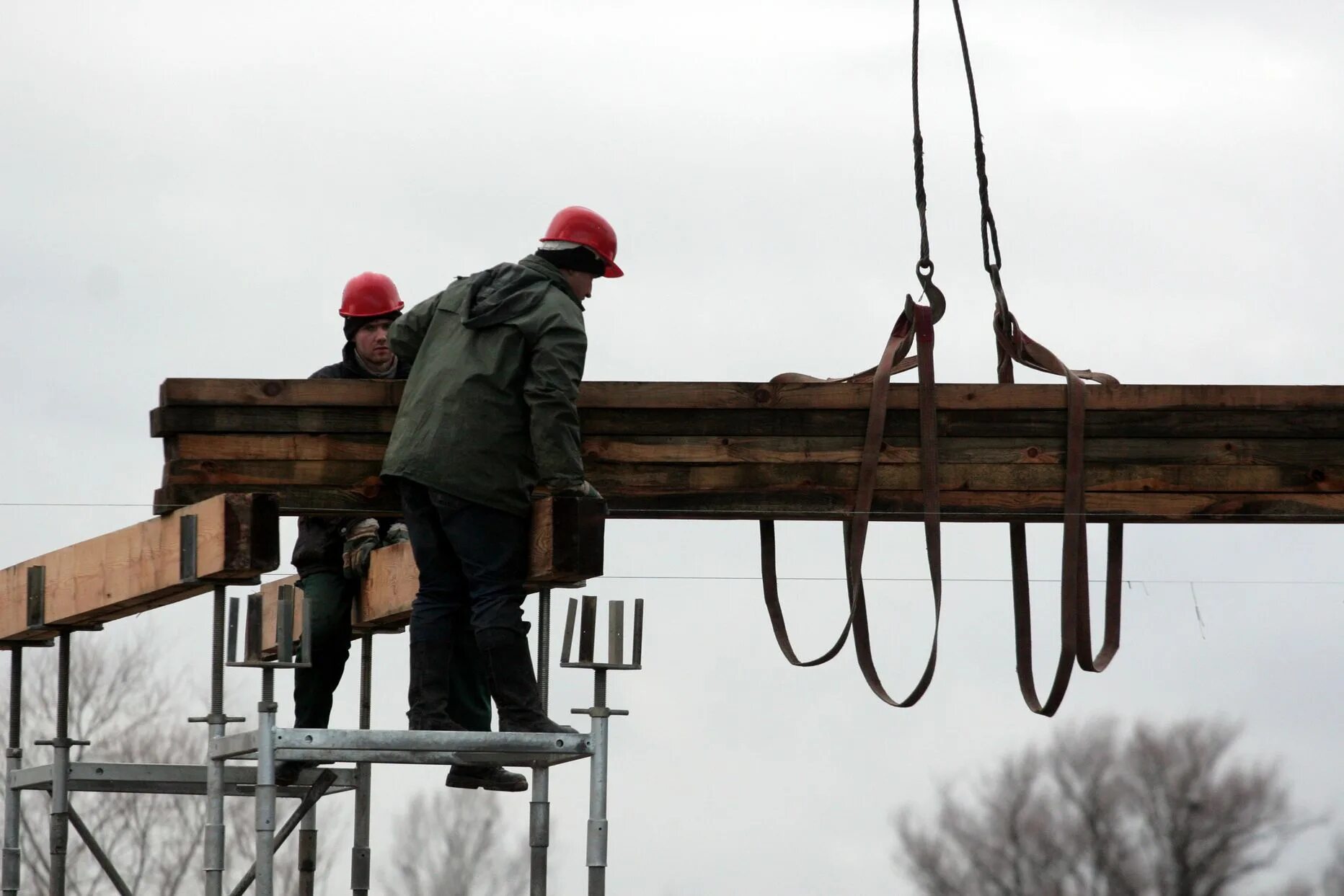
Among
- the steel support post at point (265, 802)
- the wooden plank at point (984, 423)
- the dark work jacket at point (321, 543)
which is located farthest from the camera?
the dark work jacket at point (321, 543)

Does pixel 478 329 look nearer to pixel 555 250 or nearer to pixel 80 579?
pixel 555 250

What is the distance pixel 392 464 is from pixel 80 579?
7.18 feet

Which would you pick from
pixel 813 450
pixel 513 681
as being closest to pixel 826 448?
pixel 813 450

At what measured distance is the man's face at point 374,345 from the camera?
34.4ft

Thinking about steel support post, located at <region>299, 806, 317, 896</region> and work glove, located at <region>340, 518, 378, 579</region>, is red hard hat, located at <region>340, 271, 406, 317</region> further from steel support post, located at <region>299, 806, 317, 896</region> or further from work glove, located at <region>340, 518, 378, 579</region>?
steel support post, located at <region>299, 806, 317, 896</region>

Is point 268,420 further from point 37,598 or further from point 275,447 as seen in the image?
point 37,598

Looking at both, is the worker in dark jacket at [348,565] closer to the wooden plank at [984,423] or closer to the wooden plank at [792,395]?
the wooden plank at [792,395]

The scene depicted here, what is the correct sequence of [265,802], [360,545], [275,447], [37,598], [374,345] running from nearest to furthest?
[265,802] → [275,447] → [374,345] → [360,545] → [37,598]

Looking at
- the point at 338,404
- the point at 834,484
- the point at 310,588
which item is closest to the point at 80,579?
the point at 310,588

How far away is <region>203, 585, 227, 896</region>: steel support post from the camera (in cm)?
910

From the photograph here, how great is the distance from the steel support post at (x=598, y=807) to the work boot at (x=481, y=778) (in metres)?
0.92

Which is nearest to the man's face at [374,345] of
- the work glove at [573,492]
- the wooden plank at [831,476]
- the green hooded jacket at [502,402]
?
the wooden plank at [831,476]

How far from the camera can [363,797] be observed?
12117 mm

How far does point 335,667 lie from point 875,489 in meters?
2.73
